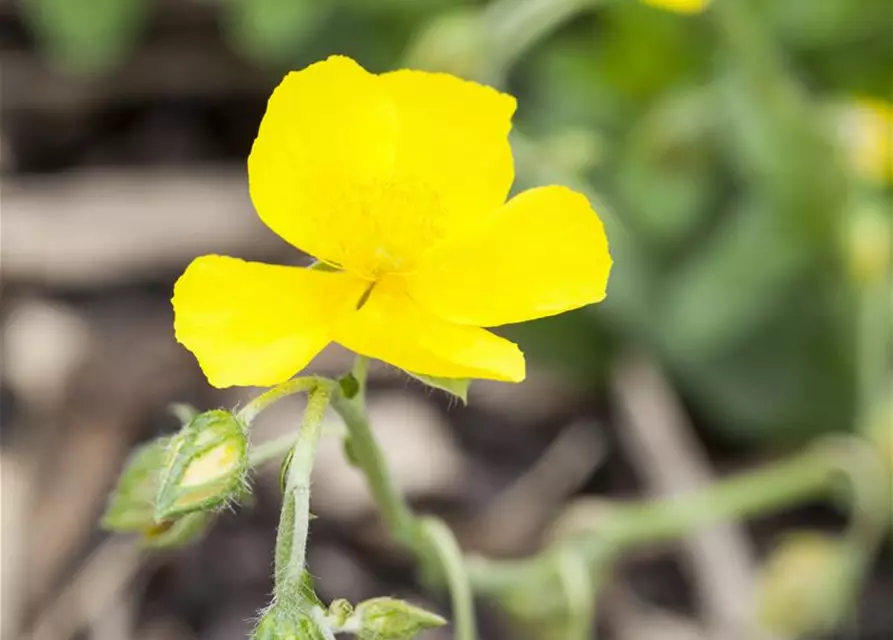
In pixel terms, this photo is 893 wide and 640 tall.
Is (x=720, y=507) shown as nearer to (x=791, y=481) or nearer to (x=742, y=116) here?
(x=791, y=481)

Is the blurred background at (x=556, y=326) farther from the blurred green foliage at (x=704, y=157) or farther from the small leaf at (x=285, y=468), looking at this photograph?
the small leaf at (x=285, y=468)

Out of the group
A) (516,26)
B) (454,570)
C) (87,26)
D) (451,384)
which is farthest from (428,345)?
(87,26)

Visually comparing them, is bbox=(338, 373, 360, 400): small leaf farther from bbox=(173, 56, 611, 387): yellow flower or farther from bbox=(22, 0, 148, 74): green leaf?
bbox=(22, 0, 148, 74): green leaf

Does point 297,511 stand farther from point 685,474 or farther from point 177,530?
point 685,474

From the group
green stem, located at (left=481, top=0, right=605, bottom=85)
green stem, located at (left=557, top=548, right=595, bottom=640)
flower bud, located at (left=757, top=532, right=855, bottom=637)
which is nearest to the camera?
green stem, located at (left=557, top=548, right=595, bottom=640)

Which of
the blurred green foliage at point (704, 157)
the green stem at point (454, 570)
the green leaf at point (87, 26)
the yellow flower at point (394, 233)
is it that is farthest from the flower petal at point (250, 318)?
the green leaf at point (87, 26)

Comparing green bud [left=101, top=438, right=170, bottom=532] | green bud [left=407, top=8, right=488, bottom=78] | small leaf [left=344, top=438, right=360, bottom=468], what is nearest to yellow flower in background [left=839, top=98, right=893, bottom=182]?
green bud [left=407, top=8, right=488, bottom=78]

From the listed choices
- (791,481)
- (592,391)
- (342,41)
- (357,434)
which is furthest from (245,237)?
(357,434)
